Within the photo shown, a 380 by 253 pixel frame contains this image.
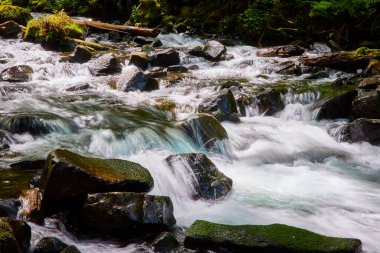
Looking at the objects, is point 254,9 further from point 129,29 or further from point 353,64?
point 353,64

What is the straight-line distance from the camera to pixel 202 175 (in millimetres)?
5246

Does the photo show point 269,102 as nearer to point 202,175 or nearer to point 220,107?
point 220,107

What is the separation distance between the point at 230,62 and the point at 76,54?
16.6 ft

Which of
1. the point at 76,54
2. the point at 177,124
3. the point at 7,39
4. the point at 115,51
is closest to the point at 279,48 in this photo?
the point at 115,51

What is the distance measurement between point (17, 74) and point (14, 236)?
7.94m

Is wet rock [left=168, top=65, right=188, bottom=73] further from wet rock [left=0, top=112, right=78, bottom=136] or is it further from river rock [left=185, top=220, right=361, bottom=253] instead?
river rock [left=185, top=220, right=361, bottom=253]

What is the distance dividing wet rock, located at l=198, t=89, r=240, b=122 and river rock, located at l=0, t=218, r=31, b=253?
526cm

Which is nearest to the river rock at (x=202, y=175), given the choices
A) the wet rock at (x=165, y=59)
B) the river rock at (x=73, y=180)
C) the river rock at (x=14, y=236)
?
the river rock at (x=73, y=180)

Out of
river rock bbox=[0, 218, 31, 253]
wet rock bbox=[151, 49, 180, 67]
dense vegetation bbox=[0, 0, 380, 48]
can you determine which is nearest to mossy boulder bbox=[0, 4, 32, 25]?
dense vegetation bbox=[0, 0, 380, 48]

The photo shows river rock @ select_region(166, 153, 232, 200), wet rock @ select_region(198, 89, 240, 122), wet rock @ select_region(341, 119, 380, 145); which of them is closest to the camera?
river rock @ select_region(166, 153, 232, 200)

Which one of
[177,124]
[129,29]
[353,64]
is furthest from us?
[129,29]

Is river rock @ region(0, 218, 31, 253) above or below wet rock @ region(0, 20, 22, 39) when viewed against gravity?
below

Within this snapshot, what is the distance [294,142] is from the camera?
775 centimetres

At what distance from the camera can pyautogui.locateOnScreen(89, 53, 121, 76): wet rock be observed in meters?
11.2
